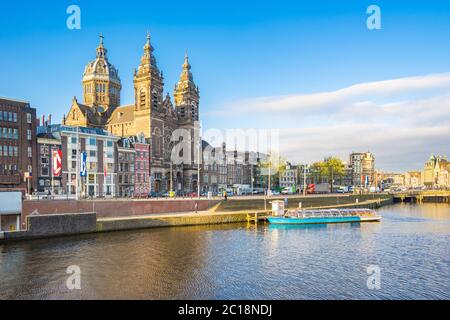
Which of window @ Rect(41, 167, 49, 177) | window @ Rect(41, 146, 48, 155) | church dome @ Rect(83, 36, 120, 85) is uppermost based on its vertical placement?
church dome @ Rect(83, 36, 120, 85)

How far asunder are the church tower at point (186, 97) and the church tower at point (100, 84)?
70.7 ft

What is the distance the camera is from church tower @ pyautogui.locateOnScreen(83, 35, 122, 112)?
391ft

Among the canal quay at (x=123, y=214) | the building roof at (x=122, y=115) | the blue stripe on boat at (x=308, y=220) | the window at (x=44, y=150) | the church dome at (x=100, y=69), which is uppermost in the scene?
the church dome at (x=100, y=69)

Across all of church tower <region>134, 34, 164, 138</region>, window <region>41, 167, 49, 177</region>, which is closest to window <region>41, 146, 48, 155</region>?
window <region>41, 167, 49, 177</region>

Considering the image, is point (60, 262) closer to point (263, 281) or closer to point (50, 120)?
point (263, 281)

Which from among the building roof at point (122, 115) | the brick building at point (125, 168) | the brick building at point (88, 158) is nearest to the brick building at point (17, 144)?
the brick building at point (88, 158)

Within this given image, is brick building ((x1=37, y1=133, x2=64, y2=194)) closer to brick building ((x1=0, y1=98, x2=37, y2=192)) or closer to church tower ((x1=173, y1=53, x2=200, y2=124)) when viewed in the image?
brick building ((x1=0, y1=98, x2=37, y2=192))

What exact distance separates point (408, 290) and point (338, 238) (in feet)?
81.2

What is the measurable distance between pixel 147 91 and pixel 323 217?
203ft

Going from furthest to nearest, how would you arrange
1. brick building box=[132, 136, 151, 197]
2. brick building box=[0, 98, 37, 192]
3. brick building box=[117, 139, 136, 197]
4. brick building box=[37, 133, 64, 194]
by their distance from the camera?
brick building box=[132, 136, 151, 197], brick building box=[117, 139, 136, 197], brick building box=[37, 133, 64, 194], brick building box=[0, 98, 37, 192]

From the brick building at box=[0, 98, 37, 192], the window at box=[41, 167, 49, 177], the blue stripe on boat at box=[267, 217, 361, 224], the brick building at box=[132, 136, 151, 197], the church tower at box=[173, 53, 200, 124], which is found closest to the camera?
the brick building at box=[0, 98, 37, 192]

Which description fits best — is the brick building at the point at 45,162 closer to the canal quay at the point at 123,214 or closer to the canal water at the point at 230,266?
the canal quay at the point at 123,214

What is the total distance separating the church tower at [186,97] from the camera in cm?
12449
